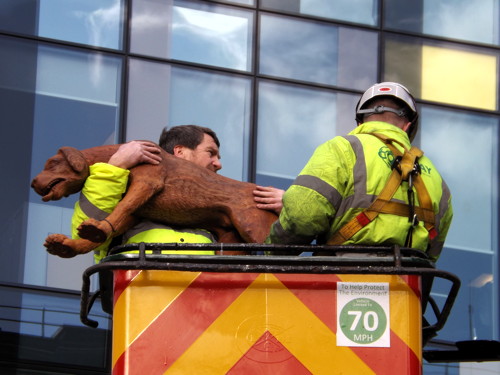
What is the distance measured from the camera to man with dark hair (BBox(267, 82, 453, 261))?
210 inches

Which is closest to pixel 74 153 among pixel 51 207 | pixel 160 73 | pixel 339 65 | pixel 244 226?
pixel 244 226

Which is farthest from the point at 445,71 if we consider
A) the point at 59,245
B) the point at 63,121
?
the point at 59,245

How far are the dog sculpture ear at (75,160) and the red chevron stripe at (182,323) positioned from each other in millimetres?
1246

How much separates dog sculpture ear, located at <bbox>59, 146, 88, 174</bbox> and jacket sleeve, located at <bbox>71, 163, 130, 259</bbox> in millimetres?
66

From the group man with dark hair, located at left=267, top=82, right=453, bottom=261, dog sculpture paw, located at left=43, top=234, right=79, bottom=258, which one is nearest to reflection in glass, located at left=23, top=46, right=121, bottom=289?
dog sculpture paw, located at left=43, top=234, right=79, bottom=258

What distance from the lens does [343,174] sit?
539cm

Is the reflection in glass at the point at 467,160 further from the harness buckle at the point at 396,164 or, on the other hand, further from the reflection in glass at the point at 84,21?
the harness buckle at the point at 396,164

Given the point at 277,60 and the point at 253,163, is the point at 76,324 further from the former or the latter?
the point at 277,60

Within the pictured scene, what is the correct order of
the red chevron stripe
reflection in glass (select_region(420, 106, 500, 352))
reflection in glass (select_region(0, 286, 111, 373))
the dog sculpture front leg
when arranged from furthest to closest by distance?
1. reflection in glass (select_region(420, 106, 500, 352))
2. reflection in glass (select_region(0, 286, 111, 373))
3. the dog sculpture front leg
4. the red chevron stripe

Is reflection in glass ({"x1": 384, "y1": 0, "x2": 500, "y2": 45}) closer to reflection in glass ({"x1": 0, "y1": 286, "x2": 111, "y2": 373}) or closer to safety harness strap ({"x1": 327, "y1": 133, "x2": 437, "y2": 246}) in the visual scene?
reflection in glass ({"x1": 0, "y1": 286, "x2": 111, "y2": 373})

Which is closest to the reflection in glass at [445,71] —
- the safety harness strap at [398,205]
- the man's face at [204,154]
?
the man's face at [204,154]

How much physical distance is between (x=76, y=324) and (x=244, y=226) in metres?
6.91

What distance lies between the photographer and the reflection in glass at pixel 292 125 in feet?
45.4

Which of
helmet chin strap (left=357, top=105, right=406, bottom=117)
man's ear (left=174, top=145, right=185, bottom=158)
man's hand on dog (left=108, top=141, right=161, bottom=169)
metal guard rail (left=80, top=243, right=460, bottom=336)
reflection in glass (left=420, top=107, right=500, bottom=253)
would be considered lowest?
metal guard rail (left=80, top=243, right=460, bottom=336)
